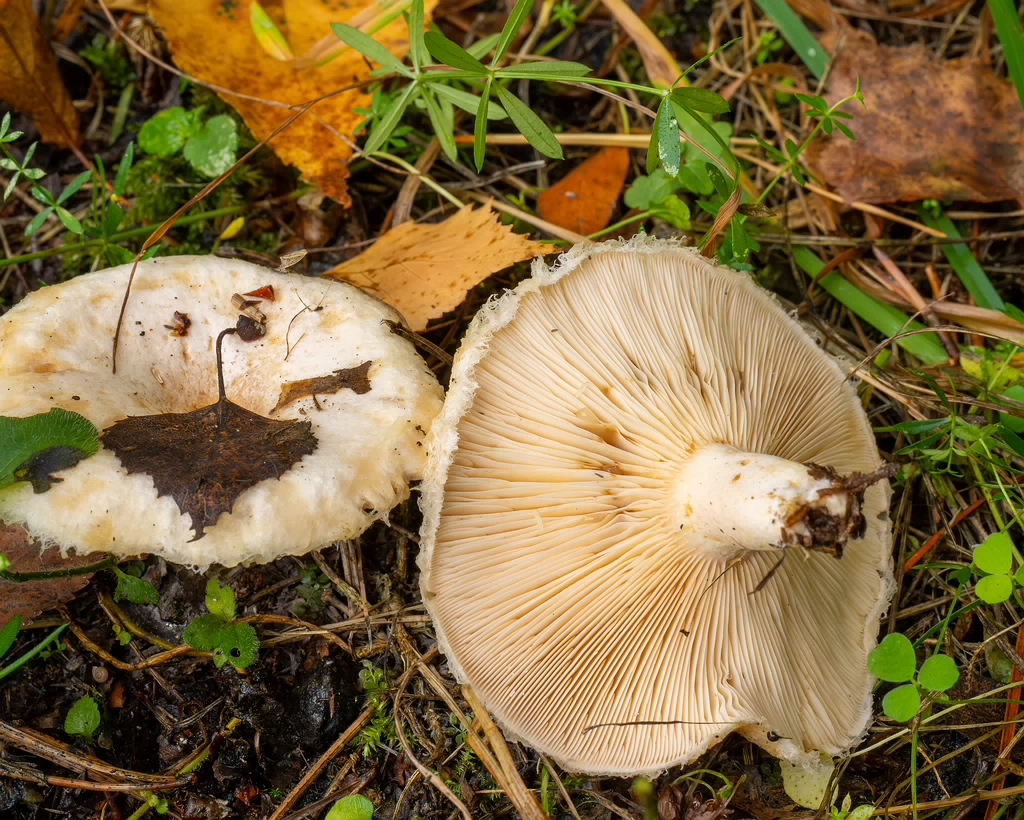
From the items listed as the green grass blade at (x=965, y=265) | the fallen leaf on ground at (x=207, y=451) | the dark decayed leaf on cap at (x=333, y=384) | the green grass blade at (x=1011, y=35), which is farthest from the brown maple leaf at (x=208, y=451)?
the green grass blade at (x=1011, y=35)

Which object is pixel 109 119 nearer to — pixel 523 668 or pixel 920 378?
pixel 523 668

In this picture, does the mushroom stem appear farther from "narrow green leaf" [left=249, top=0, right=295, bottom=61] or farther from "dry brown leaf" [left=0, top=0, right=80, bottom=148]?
"dry brown leaf" [left=0, top=0, right=80, bottom=148]

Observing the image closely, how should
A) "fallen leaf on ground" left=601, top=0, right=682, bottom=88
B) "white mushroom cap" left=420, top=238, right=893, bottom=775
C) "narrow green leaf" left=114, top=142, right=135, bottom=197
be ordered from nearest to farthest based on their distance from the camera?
"white mushroom cap" left=420, top=238, right=893, bottom=775 < "narrow green leaf" left=114, top=142, right=135, bottom=197 < "fallen leaf on ground" left=601, top=0, right=682, bottom=88

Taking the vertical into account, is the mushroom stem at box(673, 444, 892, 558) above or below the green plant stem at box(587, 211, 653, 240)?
below

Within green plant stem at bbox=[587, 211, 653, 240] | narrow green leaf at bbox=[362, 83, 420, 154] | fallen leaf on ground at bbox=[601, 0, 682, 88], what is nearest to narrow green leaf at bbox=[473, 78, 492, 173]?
narrow green leaf at bbox=[362, 83, 420, 154]

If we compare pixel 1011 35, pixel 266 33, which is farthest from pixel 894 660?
pixel 266 33

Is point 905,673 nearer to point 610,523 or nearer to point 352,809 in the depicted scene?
point 610,523

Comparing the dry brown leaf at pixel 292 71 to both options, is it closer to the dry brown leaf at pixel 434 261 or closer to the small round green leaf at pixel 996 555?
the dry brown leaf at pixel 434 261
